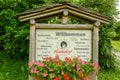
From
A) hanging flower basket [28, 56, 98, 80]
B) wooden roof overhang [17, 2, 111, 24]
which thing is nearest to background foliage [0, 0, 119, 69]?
wooden roof overhang [17, 2, 111, 24]

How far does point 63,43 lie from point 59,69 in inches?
20.8

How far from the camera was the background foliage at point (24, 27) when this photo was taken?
9727mm

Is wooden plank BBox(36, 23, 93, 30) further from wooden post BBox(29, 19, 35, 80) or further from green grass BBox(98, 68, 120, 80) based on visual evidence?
green grass BBox(98, 68, 120, 80)

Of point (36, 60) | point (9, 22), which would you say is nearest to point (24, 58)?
point (9, 22)

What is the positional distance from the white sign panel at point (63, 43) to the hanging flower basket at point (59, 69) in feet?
0.43

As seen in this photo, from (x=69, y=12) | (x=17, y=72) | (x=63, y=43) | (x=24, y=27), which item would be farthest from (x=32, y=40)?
(x=24, y=27)

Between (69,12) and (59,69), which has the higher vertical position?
(69,12)

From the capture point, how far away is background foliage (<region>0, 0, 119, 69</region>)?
9727 mm

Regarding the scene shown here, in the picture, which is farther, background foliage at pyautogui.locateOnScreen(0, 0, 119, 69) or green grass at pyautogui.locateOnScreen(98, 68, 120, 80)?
background foliage at pyautogui.locateOnScreen(0, 0, 119, 69)

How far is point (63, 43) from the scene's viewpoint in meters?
5.94

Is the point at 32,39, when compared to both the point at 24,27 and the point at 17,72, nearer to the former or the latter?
the point at 17,72

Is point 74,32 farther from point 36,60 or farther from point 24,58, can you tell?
point 24,58

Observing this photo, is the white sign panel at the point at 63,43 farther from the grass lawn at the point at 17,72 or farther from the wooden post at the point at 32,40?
the grass lawn at the point at 17,72

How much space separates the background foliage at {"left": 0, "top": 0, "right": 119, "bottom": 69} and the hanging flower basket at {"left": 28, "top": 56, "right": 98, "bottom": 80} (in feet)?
12.0
